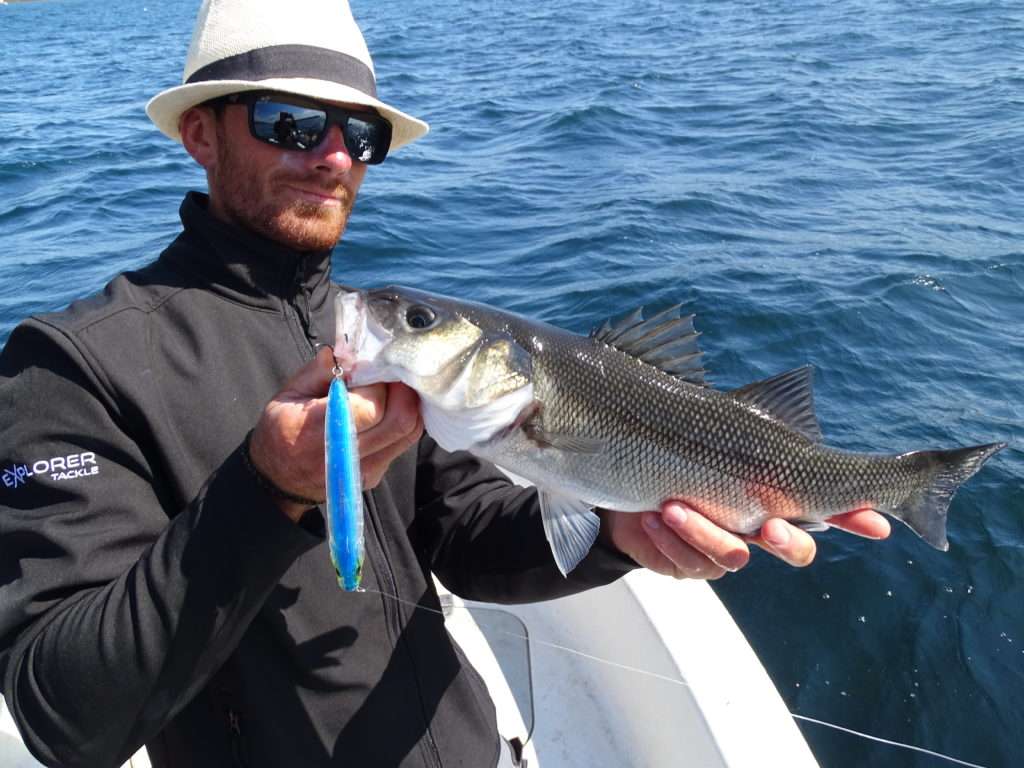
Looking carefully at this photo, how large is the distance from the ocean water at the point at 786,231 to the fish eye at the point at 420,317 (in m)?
2.09

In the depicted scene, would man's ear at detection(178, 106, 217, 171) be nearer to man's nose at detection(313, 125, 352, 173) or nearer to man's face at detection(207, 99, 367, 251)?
man's face at detection(207, 99, 367, 251)

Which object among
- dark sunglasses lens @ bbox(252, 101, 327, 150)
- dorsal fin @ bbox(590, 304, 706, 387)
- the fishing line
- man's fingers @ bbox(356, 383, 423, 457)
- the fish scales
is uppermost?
dark sunglasses lens @ bbox(252, 101, 327, 150)

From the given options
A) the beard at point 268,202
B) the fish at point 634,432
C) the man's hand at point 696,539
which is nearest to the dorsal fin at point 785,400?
the fish at point 634,432

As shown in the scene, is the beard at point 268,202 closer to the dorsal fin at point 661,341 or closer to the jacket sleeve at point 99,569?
the jacket sleeve at point 99,569

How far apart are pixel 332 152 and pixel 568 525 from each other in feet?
4.58

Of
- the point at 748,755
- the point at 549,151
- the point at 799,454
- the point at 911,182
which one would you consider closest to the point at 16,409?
the point at 799,454

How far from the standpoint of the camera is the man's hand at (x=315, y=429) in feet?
5.87

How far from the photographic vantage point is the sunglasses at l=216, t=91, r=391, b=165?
2.56m

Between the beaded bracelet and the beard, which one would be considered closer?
the beaded bracelet

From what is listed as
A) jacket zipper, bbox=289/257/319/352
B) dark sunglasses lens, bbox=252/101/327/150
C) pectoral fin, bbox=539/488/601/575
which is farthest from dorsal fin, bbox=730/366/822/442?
dark sunglasses lens, bbox=252/101/327/150

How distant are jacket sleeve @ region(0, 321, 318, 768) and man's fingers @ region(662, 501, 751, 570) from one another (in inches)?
43.0

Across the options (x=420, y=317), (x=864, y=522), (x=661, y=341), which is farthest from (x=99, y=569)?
(x=864, y=522)

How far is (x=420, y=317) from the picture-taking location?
2.30m

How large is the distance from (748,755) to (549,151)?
11.5m
